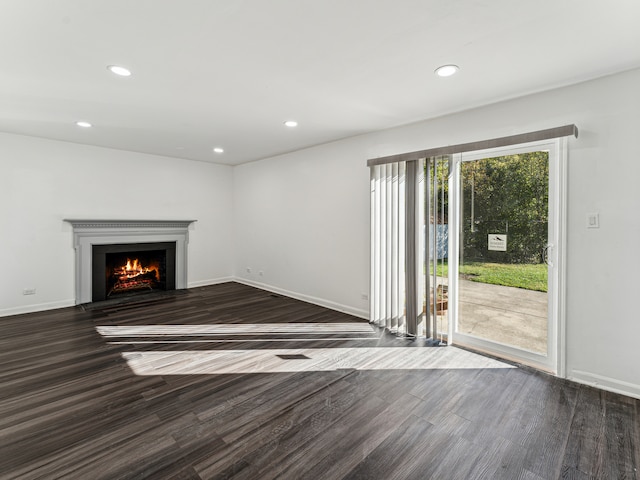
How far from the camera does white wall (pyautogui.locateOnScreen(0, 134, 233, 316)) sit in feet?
14.9

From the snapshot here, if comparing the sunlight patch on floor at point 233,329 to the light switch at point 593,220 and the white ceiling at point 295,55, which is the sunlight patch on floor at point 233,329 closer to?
the light switch at point 593,220

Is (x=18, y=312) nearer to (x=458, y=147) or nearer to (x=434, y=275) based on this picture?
(x=434, y=275)

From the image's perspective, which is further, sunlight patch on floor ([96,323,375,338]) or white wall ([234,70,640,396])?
sunlight patch on floor ([96,323,375,338])

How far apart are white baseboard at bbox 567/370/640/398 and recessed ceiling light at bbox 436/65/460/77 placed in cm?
268

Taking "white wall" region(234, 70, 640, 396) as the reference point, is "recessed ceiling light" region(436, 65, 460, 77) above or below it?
above

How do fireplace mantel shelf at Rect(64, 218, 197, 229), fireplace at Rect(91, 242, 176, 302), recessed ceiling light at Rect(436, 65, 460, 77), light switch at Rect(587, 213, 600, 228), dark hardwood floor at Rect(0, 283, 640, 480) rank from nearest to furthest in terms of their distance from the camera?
dark hardwood floor at Rect(0, 283, 640, 480) → recessed ceiling light at Rect(436, 65, 460, 77) → light switch at Rect(587, 213, 600, 228) → fireplace mantel shelf at Rect(64, 218, 197, 229) → fireplace at Rect(91, 242, 176, 302)

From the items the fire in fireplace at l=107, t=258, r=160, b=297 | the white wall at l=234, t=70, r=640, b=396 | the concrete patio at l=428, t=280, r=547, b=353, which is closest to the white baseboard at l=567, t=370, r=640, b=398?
the white wall at l=234, t=70, r=640, b=396

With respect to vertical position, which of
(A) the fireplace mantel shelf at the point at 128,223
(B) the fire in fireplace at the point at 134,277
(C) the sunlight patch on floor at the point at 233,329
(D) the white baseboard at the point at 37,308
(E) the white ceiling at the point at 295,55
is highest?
(E) the white ceiling at the point at 295,55

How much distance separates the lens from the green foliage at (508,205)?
298cm

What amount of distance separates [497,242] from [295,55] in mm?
2545

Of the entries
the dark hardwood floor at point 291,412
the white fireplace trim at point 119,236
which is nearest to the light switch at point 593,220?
the dark hardwood floor at point 291,412

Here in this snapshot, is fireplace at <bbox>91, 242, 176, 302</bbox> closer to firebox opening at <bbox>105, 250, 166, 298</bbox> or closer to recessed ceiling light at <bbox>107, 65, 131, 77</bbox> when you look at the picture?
firebox opening at <bbox>105, 250, 166, 298</bbox>

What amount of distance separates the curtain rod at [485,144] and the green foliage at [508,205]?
9.2 inches

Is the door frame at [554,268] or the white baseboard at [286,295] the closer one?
the door frame at [554,268]
